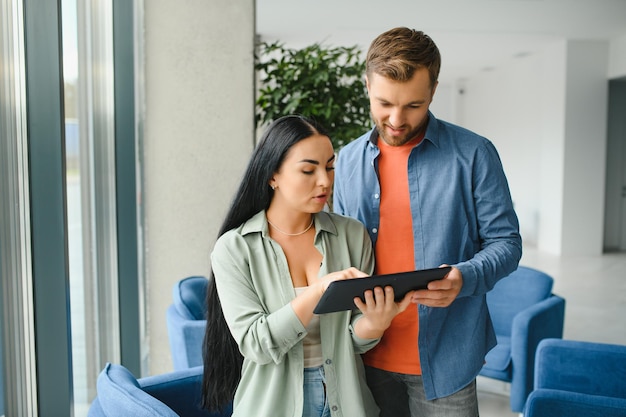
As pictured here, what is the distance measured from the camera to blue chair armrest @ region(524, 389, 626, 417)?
6.11ft

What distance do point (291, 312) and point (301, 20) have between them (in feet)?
27.3

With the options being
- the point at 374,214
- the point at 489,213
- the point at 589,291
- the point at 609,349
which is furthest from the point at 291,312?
the point at 589,291

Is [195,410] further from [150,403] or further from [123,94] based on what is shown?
[123,94]

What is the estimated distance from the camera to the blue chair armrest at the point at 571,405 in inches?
73.4

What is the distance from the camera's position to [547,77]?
11141 mm

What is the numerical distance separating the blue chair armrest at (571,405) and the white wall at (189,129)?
2.28 metres

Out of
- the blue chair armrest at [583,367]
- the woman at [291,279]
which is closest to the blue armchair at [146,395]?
the woman at [291,279]

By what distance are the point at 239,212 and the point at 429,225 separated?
0.53 meters

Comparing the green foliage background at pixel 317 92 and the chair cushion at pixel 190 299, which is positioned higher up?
the green foliage background at pixel 317 92

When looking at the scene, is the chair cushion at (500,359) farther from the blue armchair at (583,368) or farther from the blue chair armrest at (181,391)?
the blue chair armrest at (181,391)

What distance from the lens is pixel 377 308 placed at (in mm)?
1441

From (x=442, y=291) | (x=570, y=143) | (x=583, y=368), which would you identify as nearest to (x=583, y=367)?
(x=583, y=368)

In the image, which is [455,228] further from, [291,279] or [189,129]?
[189,129]

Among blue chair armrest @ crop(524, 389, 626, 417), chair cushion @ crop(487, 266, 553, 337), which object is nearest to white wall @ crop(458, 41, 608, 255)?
chair cushion @ crop(487, 266, 553, 337)
